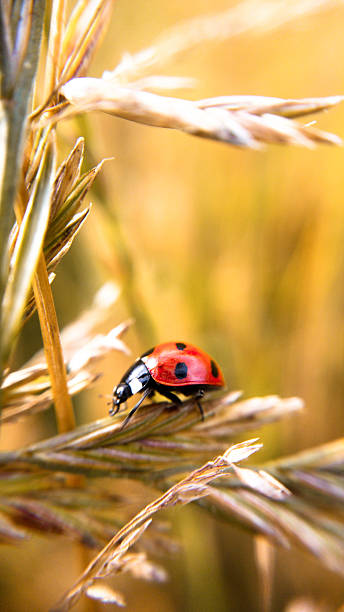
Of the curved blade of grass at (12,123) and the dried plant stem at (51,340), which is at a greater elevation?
the curved blade of grass at (12,123)

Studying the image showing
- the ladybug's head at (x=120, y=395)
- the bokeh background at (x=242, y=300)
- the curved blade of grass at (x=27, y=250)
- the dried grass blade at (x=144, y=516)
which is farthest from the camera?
the bokeh background at (x=242, y=300)

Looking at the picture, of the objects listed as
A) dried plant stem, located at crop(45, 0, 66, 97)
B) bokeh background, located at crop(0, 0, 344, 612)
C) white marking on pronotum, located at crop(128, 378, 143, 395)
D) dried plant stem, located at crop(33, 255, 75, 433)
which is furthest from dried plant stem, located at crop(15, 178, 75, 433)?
bokeh background, located at crop(0, 0, 344, 612)

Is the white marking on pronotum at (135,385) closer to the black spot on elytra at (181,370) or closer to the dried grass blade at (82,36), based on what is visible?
the black spot on elytra at (181,370)

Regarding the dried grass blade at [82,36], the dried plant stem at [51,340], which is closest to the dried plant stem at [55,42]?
the dried grass blade at [82,36]

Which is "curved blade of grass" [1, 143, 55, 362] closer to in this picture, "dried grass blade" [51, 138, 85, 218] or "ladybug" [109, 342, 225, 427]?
"dried grass blade" [51, 138, 85, 218]

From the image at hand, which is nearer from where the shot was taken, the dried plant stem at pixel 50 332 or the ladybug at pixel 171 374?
the dried plant stem at pixel 50 332

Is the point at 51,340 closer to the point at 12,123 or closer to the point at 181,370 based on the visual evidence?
the point at 12,123

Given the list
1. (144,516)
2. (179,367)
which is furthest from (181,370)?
(144,516)
